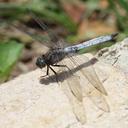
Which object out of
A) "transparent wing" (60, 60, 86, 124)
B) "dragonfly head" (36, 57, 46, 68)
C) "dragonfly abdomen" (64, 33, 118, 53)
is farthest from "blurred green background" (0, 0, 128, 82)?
"transparent wing" (60, 60, 86, 124)

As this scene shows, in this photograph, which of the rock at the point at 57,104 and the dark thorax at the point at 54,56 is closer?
the rock at the point at 57,104

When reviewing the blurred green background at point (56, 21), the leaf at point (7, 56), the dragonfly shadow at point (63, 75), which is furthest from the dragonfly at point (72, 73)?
the blurred green background at point (56, 21)

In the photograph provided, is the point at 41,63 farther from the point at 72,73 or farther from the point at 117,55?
the point at 117,55

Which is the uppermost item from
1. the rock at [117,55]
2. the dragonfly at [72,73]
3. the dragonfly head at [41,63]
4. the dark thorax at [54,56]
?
the rock at [117,55]

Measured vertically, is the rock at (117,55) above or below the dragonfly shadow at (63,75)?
above

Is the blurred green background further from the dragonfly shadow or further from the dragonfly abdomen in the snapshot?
the dragonfly shadow

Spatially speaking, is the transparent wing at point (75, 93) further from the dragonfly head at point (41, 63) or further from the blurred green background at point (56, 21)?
the blurred green background at point (56, 21)

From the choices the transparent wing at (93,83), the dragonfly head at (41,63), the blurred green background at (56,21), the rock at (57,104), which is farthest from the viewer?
the blurred green background at (56,21)

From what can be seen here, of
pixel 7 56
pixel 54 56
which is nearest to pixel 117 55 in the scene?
pixel 54 56
